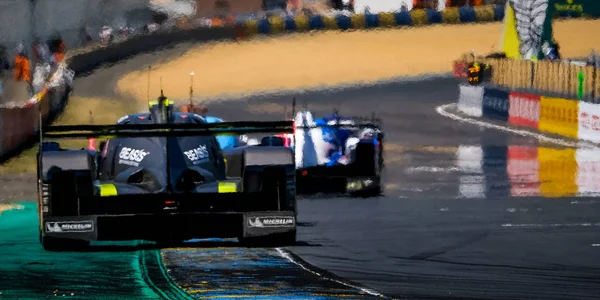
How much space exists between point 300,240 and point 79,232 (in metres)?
→ 3.88

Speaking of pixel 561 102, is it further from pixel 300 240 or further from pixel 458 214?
pixel 300 240

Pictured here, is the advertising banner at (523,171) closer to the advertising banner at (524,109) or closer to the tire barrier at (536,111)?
the tire barrier at (536,111)

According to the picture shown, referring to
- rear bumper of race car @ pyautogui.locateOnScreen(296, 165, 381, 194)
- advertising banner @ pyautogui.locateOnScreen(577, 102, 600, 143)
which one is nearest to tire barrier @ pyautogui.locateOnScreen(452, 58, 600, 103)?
advertising banner @ pyautogui.locateOnScreen(577, 102, 600, 143)

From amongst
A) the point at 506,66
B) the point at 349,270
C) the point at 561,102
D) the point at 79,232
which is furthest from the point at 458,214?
the point at 506,66

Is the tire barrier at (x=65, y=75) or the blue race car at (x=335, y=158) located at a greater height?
the blue race car at (x=335, y=158)

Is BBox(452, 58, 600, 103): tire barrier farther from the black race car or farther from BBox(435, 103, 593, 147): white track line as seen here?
the black race car

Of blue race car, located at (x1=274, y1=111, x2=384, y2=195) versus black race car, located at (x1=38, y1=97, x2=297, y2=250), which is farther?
blue race car, located at (x1=274, y1=111, x2=384, y2=195)

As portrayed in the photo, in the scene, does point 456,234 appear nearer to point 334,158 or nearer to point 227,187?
point 227,187

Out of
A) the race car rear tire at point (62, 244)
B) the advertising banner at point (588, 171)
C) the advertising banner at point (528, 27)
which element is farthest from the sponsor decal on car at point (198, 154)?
the advertising banner at point (528, 27)

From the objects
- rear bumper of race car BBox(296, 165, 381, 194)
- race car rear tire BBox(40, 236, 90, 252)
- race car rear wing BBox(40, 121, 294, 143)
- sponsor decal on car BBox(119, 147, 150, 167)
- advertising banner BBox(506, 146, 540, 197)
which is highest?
race car rear wing BBox(40, 121, 294, 143)

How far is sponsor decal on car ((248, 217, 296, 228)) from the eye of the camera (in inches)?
586

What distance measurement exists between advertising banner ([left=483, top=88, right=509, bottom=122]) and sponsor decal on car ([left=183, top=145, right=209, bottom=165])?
25175 mm

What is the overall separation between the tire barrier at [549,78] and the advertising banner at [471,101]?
0.83m

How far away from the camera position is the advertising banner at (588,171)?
24.2 m
